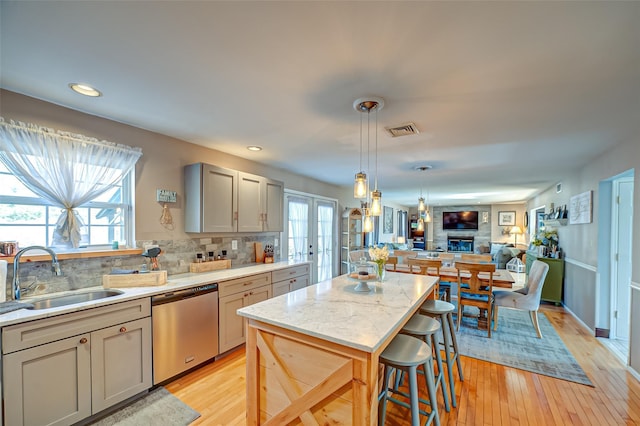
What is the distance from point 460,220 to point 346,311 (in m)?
11.3

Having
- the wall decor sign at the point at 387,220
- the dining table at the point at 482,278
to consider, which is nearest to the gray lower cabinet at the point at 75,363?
the dining table at the point at 482,278

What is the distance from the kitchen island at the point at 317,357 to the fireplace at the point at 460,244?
1093 cm

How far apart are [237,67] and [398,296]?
1925 mm

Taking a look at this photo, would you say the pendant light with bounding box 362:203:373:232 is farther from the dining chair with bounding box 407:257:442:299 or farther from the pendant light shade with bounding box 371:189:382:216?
the dining chair with bounding box 407:257:442:299

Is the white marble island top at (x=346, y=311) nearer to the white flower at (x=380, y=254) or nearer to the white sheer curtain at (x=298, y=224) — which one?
the white flower at (x=380, y=254)

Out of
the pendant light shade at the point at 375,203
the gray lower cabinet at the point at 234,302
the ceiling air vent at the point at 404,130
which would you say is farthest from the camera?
A: the gray lower cabinet at the point at 234,302

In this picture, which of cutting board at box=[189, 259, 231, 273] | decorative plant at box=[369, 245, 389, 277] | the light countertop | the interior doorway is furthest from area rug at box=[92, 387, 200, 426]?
the interior doorway

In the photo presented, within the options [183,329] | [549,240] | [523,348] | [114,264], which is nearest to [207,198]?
[114,264]

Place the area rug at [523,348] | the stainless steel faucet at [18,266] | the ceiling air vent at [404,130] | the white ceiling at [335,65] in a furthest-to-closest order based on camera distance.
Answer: the area rug at [523,348] → the ceiling air vent at [404,130] → the stainless steel faucet at [18,266] → the white ceiling at [335,65]

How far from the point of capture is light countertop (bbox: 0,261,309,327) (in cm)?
164

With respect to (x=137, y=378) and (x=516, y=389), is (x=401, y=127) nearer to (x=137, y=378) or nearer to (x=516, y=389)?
(x=516, y=389)

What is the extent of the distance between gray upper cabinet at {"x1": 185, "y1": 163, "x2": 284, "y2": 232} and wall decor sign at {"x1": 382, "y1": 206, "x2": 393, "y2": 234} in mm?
6480

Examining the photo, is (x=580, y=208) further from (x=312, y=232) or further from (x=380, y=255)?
(x=312, y=232)

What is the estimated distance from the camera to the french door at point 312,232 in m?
4.88
